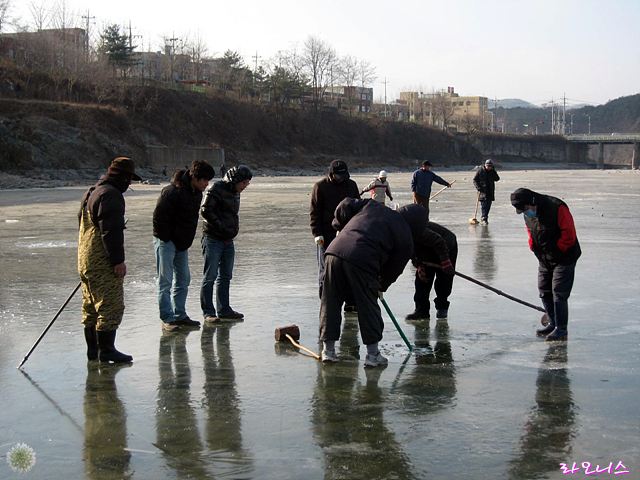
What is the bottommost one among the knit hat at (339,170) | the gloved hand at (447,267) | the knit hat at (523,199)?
the gloved hand at (447,267)

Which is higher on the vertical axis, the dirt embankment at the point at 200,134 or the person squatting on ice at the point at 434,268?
→ the dirt embankment at the point at 200,134

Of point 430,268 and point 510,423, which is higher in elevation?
point 430,268

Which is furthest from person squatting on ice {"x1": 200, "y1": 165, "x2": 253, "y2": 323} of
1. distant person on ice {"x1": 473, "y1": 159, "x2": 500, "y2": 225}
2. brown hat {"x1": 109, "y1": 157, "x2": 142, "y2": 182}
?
distant person on ice {"x1": 473, "y1": 159, "x2": 500, "y2": 225}

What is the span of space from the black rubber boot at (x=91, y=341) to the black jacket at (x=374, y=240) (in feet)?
6.80

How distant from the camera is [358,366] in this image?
5.35m

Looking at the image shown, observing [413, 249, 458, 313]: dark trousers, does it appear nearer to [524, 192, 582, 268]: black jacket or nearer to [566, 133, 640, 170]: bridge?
[524, 192, 582, 268]: black jacket

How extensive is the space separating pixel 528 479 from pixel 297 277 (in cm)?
596

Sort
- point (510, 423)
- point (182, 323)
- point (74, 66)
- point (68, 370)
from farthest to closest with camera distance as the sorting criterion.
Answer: point (74, 66) < point (182, 323) < point (68, 370) < point (510, 423)

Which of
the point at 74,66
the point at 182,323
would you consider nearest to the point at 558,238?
the point at 182,323

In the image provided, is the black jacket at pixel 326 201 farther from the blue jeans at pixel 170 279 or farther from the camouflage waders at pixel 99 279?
the camouflage waders at pixel 99 279

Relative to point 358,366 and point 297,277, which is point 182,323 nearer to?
point 358,366

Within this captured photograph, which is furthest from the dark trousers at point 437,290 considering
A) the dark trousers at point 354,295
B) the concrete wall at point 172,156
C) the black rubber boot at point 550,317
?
the concrete wall at point 172,156

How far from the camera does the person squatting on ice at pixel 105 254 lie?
523 cm

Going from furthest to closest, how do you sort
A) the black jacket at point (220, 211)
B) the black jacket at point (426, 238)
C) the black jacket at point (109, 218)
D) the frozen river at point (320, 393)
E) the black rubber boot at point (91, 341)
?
1. the black jacket at point (220, 211)
2. the black jacket at point (426, 238)
3. the black rubber boot at point (91, 341)
4. the black jacket at point (109, 218)
5. the frozen river at point (320, 393)
